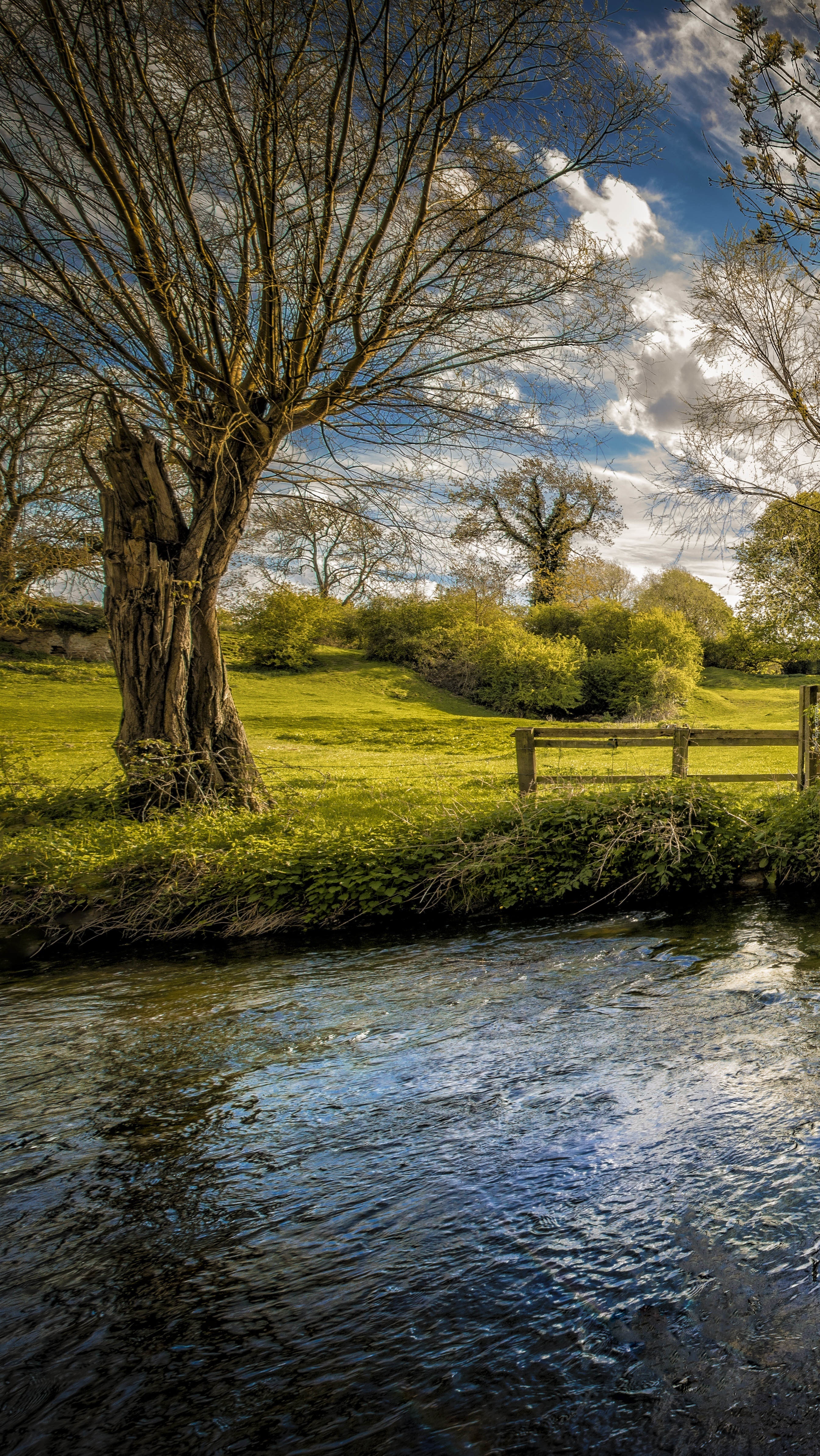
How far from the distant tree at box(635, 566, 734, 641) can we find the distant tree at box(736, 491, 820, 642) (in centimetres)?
1857

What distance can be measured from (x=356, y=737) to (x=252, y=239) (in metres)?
14.9

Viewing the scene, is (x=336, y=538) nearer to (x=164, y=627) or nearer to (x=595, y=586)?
(x=164, y=627)

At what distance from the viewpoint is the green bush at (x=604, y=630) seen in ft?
126

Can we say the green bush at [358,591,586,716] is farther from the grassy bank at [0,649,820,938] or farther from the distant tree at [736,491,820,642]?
the grassy bank at [0,649,820,938]

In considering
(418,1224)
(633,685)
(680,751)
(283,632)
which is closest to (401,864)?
(680,751)

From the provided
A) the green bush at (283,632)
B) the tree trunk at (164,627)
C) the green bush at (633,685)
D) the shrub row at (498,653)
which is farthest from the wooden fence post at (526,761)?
the green bush at (633,685)

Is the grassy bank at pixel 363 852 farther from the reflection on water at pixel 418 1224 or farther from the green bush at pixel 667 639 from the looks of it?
the green bush at pixel 667 639

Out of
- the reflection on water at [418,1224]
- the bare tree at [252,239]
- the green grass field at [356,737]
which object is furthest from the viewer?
the green grass field at [356,737]

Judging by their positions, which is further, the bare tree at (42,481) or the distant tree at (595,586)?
the distant tree at (595,586)

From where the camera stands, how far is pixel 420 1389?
244 cm

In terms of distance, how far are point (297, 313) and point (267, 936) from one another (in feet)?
24.6

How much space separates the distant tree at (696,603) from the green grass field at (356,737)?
1024 cm

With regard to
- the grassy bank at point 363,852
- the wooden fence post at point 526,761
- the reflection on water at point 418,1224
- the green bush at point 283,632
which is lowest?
the reflection on water at point 418,1224

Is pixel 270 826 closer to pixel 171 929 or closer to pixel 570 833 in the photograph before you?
pixel 171 929
